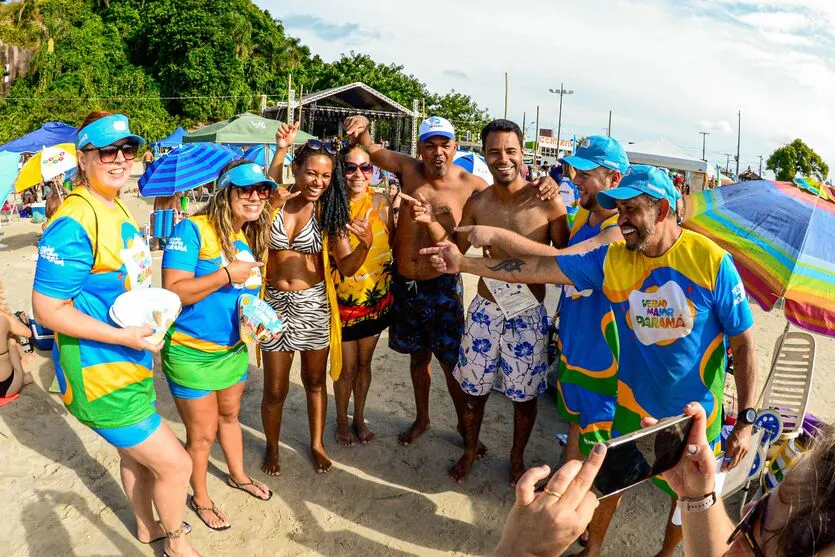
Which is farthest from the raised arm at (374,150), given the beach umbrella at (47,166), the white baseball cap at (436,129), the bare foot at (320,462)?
the beach umbrella at (47,166)

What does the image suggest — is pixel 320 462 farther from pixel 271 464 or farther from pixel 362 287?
pixel 362 287

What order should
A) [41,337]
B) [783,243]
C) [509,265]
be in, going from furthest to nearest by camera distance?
[41,337], [509,265], [783,243]

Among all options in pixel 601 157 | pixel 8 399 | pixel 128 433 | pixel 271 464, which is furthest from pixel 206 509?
pixel 601 157

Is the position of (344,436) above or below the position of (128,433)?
below

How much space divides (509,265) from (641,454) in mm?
1556

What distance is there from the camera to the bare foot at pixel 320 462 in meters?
3.44

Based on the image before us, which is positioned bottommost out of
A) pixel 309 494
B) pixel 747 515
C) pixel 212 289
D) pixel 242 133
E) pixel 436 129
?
pixel 309 494

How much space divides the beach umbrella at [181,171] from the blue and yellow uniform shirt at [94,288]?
18.6 feet

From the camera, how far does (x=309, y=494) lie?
3.23m

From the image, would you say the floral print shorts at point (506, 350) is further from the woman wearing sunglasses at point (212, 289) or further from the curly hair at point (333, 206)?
the woman wearing sunglasses at point (212, 289)

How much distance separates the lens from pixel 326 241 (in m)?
3.22

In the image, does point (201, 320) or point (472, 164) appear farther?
point (472, 164)

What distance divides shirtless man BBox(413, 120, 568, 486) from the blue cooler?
395 cm

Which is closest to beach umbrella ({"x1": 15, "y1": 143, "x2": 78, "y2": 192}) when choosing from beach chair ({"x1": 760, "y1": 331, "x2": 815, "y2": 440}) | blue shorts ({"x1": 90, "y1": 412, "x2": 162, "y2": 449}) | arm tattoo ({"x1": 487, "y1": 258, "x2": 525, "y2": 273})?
blue shorts ({"x1": 90, "y1": 412, "x2": 162, "y2": 449})
